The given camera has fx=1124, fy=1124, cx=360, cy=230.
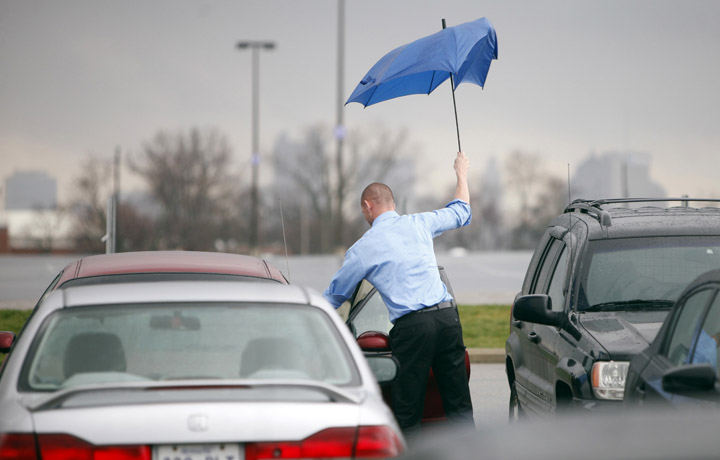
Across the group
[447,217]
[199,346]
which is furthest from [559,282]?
[199,346]

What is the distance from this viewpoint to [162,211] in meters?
75.3

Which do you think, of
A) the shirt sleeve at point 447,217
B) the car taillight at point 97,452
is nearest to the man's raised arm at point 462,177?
the shirt sleeve at point 447,217

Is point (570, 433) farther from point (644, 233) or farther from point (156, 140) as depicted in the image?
point (156, 140)

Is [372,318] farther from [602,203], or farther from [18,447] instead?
[18,447]

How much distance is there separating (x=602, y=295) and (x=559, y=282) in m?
0.64

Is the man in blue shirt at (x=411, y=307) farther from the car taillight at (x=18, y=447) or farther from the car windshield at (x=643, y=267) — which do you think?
the car taillight at (x=18, y=447)

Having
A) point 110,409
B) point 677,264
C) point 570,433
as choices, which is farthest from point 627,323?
point 570,433

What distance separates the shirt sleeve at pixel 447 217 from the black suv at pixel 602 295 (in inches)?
24.9

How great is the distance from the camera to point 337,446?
13.1 ft

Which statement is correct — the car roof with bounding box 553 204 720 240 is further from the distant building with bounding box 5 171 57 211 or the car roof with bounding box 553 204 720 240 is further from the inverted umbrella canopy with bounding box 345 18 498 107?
the distant building with bounding box 5 171 57 211

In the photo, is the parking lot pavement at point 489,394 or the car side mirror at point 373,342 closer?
the car side mirror at point 373,342

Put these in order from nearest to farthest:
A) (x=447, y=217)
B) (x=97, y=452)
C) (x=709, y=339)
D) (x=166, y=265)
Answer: (x=97, y=452) < (x=709, y=339) < (x=166, y=265) < (x=447, y=217)

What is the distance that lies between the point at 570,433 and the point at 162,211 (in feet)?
244

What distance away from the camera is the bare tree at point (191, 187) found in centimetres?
7475
